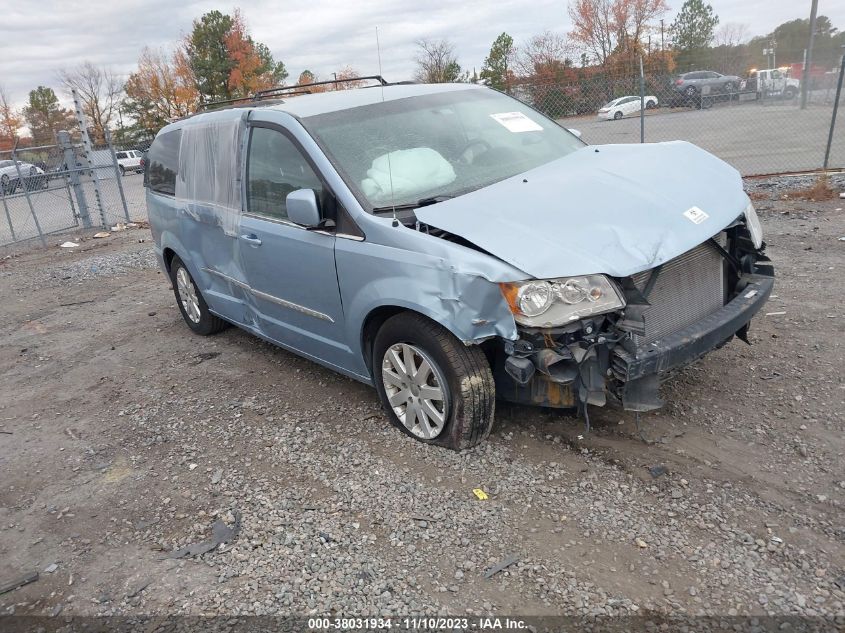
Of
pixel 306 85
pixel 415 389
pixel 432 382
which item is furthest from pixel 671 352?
pixel 306 85


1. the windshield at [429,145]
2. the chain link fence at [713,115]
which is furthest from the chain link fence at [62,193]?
the windshield at [429,145]

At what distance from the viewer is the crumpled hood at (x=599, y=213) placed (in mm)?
2977

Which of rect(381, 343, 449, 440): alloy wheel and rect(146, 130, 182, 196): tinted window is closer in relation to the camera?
rect(381, 343, 449, 440): alloy wheel

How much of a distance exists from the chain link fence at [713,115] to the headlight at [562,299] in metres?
9.50

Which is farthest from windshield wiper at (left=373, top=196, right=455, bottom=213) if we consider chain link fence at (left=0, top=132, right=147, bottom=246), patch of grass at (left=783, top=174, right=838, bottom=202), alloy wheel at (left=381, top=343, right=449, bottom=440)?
chain link fence at (left=0, top=132, right=147, bottom=246)

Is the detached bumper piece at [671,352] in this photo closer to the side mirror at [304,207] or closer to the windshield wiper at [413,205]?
the windshield wiper at [413,205]

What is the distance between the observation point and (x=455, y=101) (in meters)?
4.48

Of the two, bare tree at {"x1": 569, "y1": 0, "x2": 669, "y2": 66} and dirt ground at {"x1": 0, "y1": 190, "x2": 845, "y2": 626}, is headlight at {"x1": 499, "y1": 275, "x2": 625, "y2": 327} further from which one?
bare tree at {"x1": 569, "y1": 0, "x2": 669, "y2": 66}

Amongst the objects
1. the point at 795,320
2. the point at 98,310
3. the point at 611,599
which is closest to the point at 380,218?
the point at 611,599

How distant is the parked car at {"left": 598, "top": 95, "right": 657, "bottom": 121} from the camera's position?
1431 cm

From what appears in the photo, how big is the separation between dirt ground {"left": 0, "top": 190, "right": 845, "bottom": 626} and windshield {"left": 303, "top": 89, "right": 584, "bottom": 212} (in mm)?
1412

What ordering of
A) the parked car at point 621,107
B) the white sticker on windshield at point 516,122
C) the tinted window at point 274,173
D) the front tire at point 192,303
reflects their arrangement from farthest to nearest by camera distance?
the parked car at point 621,107 < the front tire at point 192,303 < the white sticker on windshield at point 516,122 < the tinted window at point 274,173

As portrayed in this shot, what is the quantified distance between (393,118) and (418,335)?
1.57 metres

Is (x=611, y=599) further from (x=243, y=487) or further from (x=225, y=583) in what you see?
(x=243, y=487)
